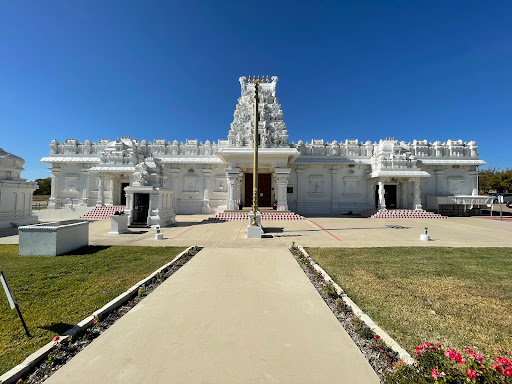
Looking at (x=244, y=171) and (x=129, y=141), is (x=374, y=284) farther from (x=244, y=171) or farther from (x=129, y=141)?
(x=129, y=141)

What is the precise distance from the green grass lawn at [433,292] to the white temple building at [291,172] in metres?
15.5

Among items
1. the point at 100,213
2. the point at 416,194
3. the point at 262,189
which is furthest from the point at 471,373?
the point at 416,194

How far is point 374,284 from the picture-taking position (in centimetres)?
512

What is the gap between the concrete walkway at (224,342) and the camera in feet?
8.20

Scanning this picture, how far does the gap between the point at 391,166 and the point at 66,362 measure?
84.7 feet

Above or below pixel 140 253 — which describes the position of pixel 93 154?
above

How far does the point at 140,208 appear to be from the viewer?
1598 cm

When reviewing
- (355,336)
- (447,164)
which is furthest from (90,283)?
(447,164)

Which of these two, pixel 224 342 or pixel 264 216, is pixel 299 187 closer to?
pixel 264 216

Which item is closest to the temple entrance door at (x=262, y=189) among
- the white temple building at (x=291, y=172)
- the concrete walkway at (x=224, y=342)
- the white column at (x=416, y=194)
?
the white temple building at (x=291, y=172)

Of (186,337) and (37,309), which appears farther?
(37,309)

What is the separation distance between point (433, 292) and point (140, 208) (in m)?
16.5

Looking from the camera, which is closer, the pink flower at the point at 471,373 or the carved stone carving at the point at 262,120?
the pink flower at the point at 471,373

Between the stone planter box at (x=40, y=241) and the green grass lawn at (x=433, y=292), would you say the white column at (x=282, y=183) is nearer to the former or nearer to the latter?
the green grass lawn at (x=433, y=292)
